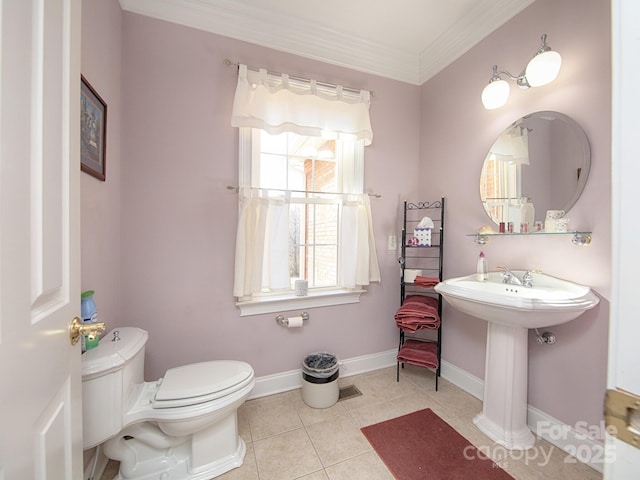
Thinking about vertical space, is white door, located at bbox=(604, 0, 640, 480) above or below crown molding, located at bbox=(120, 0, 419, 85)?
below

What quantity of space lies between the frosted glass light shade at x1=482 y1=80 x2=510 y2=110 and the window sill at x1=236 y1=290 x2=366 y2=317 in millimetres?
1632

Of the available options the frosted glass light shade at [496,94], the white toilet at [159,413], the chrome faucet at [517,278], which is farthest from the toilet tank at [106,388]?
the frosted glass light shade at [496,94]

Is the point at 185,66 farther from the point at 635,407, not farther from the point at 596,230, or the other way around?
the point at 596,230

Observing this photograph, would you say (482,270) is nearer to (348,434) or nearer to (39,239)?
(348,434)

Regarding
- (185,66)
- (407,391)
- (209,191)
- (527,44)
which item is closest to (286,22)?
(185,66)

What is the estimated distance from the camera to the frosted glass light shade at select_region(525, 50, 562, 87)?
135 cm

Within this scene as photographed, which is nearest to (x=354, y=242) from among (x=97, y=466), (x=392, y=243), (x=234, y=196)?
(x=392, y=243)

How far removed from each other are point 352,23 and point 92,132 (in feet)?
6.16

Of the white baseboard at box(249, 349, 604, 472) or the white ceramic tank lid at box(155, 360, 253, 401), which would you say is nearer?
the white ceramic tank lid at box(155, 360, 253, 401)

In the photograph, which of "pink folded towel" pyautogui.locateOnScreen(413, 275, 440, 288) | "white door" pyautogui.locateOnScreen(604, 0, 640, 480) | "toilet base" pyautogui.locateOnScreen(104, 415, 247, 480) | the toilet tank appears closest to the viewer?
"white door" pyautogui.locateOnScreen(604, 0, 640, 480)

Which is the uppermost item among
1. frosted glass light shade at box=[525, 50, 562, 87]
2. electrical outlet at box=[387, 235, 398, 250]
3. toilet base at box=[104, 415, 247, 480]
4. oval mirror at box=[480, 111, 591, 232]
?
frosted glass light shade at box=[525, 50, 562, 87]

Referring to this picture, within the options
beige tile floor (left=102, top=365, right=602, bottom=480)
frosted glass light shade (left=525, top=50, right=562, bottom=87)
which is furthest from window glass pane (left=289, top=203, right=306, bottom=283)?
frosted glass light shade (left=525, top=50, right=562, bottom=87)

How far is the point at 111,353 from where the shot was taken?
3.61ft

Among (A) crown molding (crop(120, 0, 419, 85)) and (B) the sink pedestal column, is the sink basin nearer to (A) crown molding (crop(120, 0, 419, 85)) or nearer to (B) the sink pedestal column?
(B) the sink pedestal column
